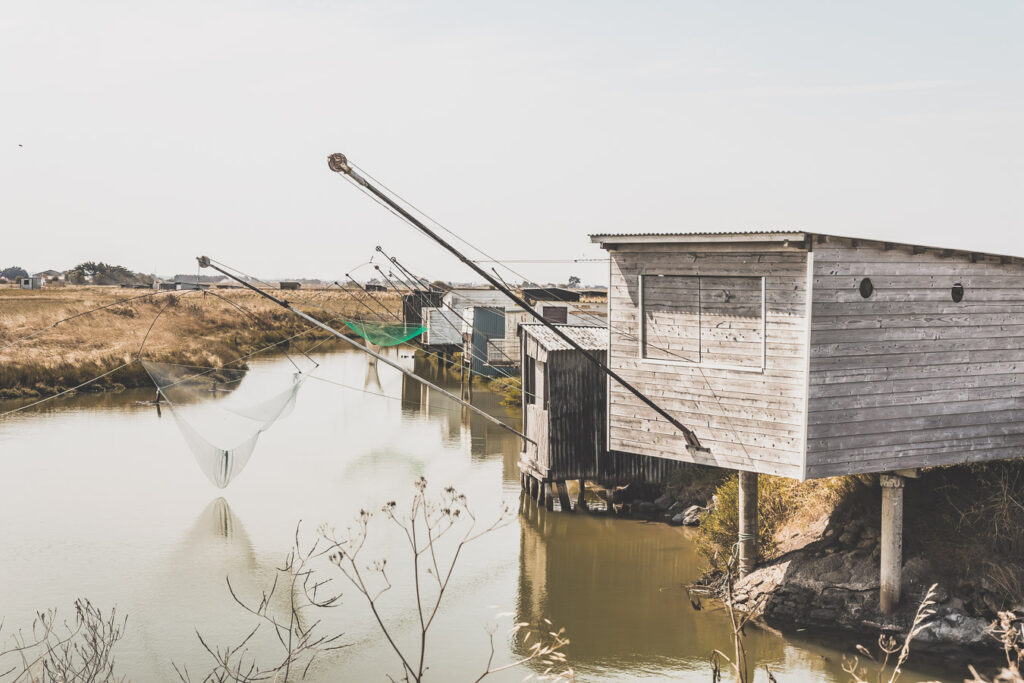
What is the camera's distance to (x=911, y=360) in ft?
39.8

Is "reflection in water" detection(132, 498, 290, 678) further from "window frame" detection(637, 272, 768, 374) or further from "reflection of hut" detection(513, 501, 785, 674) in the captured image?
"window frame" detection(637, 272, 768, 374)

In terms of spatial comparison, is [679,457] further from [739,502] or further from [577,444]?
[577,444]

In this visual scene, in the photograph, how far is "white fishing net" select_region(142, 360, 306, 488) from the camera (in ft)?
63.8

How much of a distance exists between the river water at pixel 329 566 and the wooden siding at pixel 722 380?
2.66 m

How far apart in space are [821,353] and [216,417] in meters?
15.0

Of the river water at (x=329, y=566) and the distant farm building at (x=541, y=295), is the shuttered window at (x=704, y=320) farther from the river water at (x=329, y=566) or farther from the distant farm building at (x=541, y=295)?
the distant farm building at (x=541, y=295)

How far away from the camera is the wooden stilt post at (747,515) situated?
13789 millimetres

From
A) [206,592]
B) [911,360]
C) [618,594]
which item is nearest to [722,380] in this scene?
[911,360]

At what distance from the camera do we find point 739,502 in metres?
14.0

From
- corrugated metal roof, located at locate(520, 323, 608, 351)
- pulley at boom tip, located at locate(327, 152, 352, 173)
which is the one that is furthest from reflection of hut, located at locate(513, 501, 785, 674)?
pulley at boom tip, located at locate(327, 152, 352, 173)

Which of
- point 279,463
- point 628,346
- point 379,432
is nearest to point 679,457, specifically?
point 628,346

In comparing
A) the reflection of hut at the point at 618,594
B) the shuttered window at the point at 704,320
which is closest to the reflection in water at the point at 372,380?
the reflection of hut at the point at 618,594

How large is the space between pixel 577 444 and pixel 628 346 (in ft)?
18.9

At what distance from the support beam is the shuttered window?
2610 millimetres
